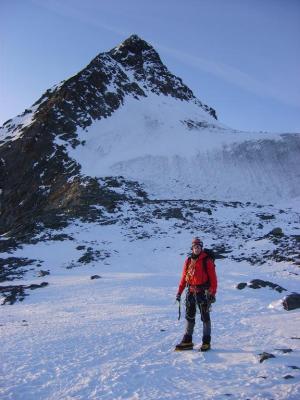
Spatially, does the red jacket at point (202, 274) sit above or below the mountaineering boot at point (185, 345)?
above

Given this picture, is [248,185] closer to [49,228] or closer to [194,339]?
[49,228]

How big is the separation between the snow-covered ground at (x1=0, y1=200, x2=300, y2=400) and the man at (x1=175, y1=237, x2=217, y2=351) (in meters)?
0.37

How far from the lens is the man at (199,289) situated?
9.11 metres

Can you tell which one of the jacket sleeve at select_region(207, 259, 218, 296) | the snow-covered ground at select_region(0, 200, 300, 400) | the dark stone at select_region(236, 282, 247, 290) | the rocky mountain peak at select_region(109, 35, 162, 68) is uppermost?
the rocky mountain peak at select_region(109, 35, 162, 68)

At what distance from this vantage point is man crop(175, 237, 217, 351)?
9109 mm

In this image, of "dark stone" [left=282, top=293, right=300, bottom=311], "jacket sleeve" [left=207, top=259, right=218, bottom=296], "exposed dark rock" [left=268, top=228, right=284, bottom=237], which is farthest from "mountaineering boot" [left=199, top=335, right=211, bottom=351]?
"exposed dark rock" [left=268, top=228, right=284, bottom=237]

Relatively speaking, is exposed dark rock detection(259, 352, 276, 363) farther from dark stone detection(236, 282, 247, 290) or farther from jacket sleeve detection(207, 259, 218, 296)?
dark stone detection(236, 282, 247, 290)

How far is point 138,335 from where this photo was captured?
420 inches

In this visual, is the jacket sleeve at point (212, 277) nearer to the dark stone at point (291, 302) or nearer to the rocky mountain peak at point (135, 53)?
the dark stone at point (291, 302)

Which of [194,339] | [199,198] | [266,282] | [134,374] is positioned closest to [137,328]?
[194,339]

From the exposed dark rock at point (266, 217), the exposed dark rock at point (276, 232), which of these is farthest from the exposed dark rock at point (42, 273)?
the exposed dark rock at point (266, 217)

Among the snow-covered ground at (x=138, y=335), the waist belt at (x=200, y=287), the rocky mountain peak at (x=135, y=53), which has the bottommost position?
the snow-covered ground at (x=138, y=335)

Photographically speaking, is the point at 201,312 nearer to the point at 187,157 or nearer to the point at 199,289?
the point at 199,289

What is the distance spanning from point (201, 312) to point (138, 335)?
2249mm
